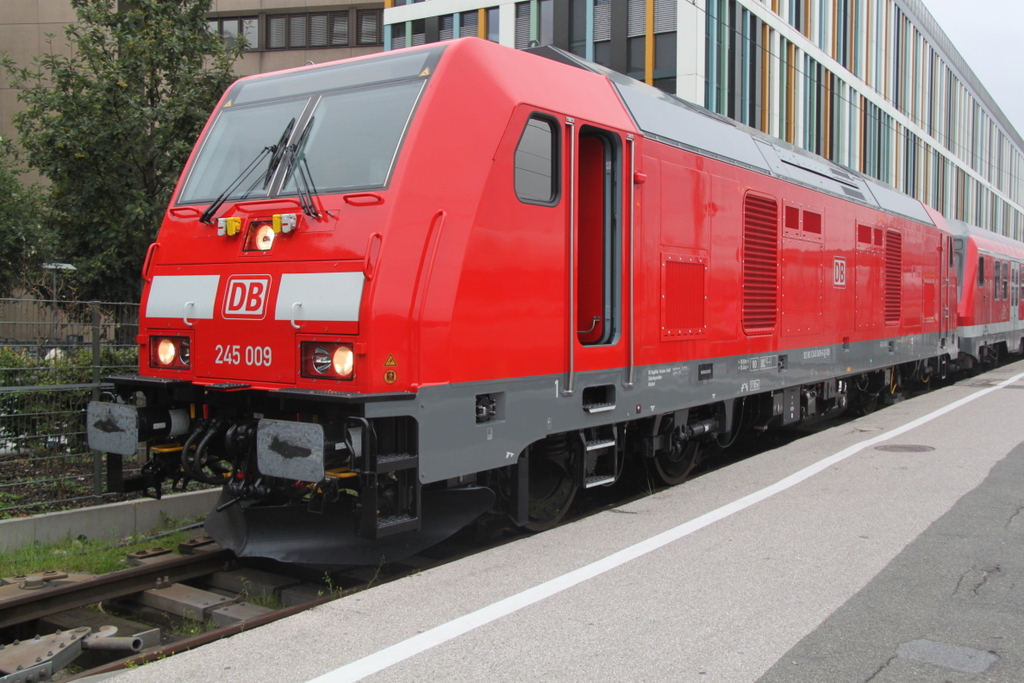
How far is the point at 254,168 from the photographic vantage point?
595 centimetres

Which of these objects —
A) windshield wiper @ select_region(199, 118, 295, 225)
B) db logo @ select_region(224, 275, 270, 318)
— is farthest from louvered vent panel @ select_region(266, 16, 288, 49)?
db logo @ select_region(224, 275, 270, 318)

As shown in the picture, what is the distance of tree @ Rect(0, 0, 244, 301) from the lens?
36.8ft

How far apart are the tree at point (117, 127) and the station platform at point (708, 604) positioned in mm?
7981

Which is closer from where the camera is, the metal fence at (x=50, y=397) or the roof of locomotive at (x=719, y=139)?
the roof of locomotive at (x=719, y=139)

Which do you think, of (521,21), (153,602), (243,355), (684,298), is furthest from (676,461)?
(521,21)

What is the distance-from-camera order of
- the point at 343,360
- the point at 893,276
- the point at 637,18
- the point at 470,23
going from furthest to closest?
the point at 470,23
the point at 637,18
the point at 893,276
the point at 343,360

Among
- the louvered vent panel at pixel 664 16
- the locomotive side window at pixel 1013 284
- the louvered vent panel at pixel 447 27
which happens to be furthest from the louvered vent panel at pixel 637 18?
the locomotive side window at pixel 1013 284

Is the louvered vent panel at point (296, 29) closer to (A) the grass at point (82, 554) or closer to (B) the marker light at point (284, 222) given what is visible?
(A) the grass at point (82, 554)

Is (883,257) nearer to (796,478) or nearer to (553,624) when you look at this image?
(796,478)

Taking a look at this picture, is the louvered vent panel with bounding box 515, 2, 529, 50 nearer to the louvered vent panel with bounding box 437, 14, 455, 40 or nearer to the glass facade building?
the glass facade building

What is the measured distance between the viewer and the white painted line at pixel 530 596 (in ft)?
12.7

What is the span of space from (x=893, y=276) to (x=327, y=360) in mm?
10475

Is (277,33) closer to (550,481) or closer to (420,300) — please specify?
(550,481)

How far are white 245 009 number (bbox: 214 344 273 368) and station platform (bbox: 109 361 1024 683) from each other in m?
1.52
